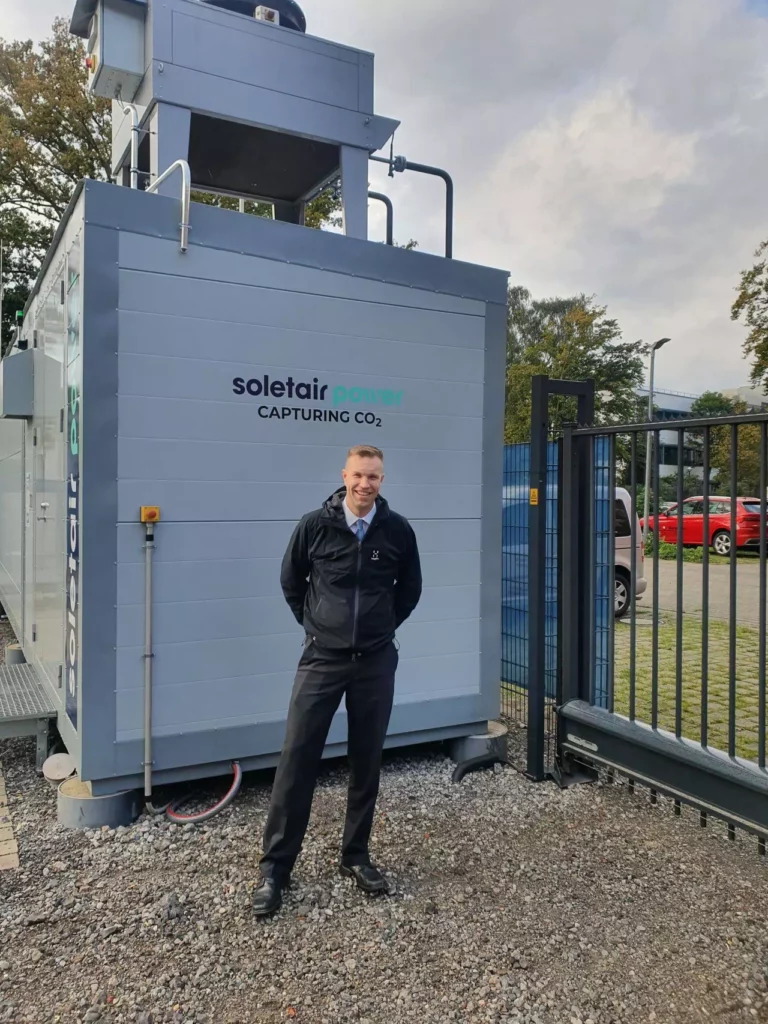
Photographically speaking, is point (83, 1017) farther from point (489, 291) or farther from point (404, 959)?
point (489, 291)

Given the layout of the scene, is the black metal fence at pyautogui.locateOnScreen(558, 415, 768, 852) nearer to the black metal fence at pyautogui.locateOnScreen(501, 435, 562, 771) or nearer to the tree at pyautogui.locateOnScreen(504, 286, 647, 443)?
the black metal fence at pyautogui.locateOnScreen(501, 435, 562, 771)

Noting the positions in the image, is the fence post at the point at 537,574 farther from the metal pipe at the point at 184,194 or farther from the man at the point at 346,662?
the metal pipe at the point at 184,194

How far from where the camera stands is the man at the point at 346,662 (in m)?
3.09

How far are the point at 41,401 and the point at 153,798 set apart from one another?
101 inches

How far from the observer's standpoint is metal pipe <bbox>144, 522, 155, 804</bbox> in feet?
12.1

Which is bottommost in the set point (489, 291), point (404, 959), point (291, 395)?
point (404, 959)

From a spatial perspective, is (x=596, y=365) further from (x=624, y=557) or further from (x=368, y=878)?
(x=368, y=878)

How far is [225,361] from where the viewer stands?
387cm

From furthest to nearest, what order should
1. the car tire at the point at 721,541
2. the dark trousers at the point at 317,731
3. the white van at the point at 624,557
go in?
the car tire at the point at 721,541 → the white van at the point at 624,557 → the dark trousers at the point at 317,731

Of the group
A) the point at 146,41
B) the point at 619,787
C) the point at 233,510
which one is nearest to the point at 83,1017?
the point at 233,510

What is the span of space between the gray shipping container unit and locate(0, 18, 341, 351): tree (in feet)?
32.9

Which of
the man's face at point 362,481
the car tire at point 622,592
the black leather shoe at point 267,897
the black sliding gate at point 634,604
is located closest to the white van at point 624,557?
the car tire at point 622,592

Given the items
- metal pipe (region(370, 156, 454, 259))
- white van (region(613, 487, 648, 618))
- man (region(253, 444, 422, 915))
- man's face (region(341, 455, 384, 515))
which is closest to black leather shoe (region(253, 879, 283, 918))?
man (region(253, 444, 422, 915))

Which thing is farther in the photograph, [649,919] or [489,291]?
[489,291]
